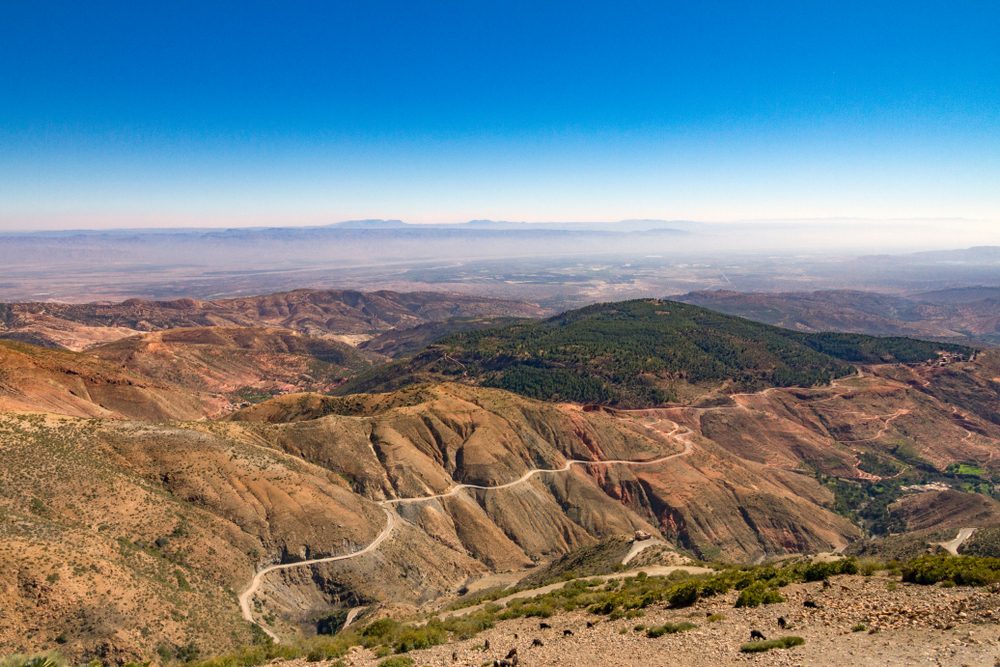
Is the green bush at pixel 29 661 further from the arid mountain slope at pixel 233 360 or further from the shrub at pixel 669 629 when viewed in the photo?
the arid mountain slope at pixel 233 360

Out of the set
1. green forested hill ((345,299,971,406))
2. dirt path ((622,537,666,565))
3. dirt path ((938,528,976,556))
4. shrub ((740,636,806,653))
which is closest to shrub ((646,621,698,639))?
shrub ((740,636,806,653))

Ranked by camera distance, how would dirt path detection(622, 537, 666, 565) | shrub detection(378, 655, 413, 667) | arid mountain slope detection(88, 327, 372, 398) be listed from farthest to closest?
arid mountain slope detection(88, 327, 372, 398), dirt path detection(622, 537, 666, 565), shrub detection(378, 655, 413, 667)

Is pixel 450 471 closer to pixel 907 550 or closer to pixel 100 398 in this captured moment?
pixel 907 550

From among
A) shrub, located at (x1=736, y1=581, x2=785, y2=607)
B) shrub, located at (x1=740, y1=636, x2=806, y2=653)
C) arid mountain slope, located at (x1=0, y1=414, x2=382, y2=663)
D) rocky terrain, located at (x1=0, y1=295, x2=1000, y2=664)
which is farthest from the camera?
rocky terrain, located at (x1=0, y1=295, x2=1000, y2=664)

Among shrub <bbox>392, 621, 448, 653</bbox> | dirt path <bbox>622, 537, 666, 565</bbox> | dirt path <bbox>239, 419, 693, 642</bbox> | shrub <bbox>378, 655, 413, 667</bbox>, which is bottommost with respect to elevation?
dirt path <bbox>239, 419, 693, 642</bbox>

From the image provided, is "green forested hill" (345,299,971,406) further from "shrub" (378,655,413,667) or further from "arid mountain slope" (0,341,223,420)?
"shrub" (378,655,413,667)

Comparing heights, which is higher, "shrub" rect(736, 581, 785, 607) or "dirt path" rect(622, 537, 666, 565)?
"shrub" rect(736, 581, 785, 607)
